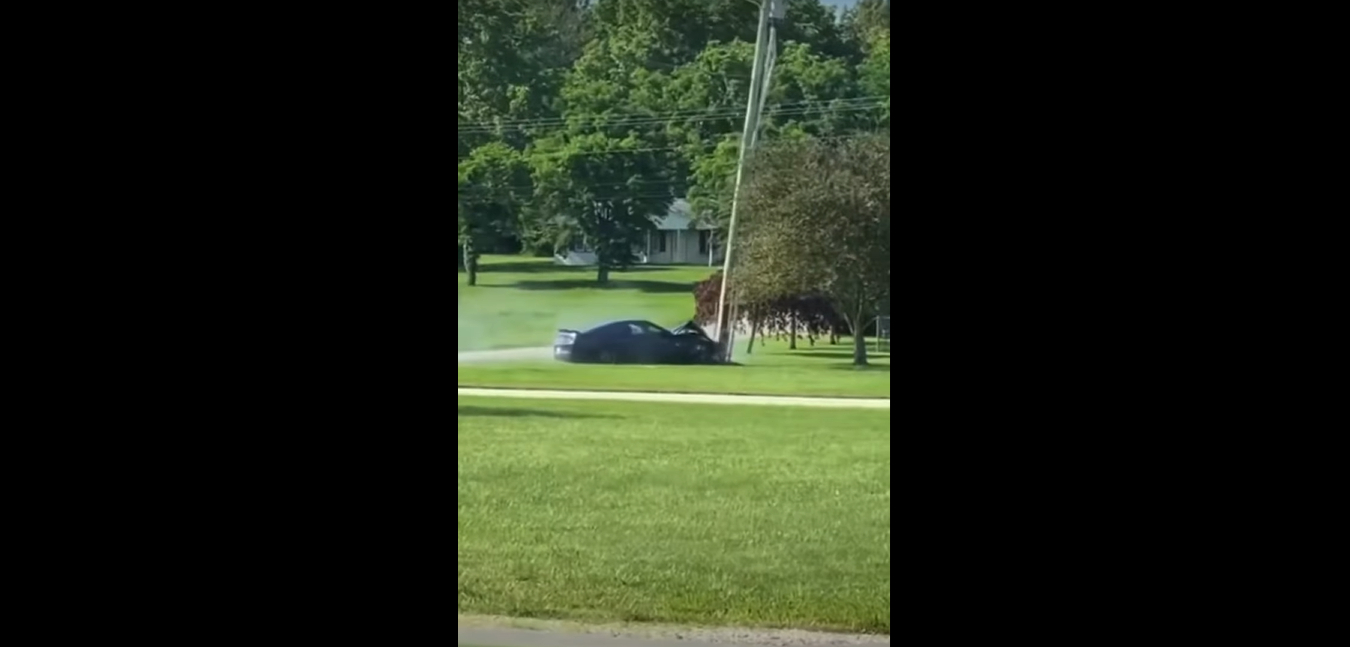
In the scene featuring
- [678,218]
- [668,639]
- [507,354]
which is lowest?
[668,639]

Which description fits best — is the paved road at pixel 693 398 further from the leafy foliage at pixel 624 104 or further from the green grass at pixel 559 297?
the leafy foliage at pixel 624 104

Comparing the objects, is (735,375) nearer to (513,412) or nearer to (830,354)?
(830,354)

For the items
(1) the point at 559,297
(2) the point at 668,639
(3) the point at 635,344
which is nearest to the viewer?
(2) the point at 668,639

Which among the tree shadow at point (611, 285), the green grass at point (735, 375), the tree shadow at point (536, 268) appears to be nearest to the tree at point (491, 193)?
the tree shadow at point (536, 268)

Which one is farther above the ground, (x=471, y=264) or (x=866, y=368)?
(x=471, y=264)

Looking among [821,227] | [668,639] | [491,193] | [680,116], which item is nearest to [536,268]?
[491,193]

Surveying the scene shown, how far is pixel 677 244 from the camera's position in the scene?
22.2 ft

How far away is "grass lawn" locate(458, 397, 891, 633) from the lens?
5812mm

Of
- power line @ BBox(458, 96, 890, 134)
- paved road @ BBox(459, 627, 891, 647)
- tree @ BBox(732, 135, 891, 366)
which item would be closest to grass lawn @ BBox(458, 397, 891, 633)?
paved road @ BBox(459, 627, 891, 647)

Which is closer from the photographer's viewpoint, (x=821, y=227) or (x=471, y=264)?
(x=821, y=227)

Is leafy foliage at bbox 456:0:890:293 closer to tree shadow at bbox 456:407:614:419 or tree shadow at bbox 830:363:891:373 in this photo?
tree shadow at bbox 830:363:891:373

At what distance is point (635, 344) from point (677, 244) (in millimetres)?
598
